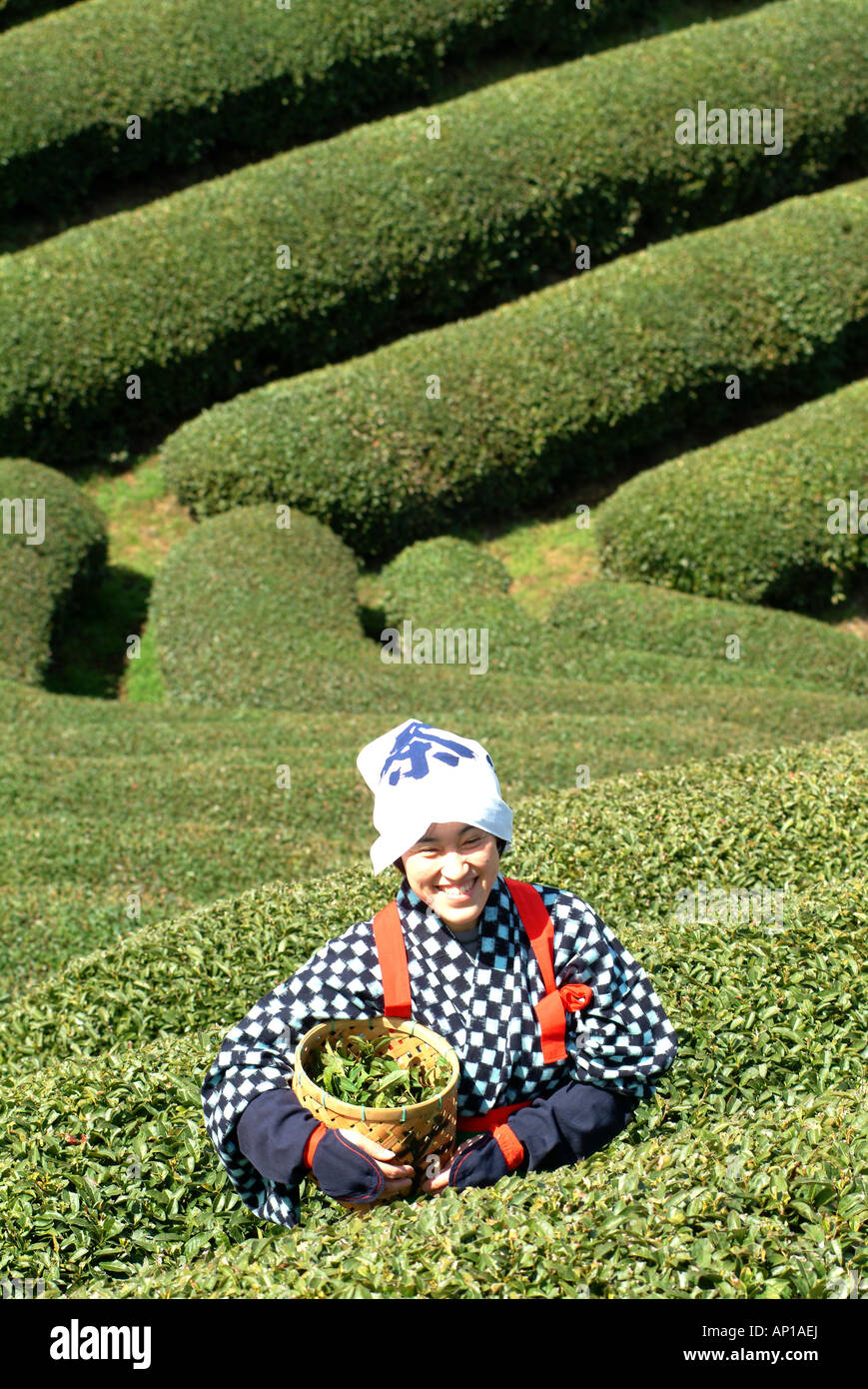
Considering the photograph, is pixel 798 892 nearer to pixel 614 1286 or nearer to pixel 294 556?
pixel 614 1286

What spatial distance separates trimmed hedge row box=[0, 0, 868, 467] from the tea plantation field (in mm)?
68

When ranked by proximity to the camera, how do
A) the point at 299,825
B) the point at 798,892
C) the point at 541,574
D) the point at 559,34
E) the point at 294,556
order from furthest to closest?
the point at 559,34 < the point at 541,574 < the point at 294,556 < the point at 299,825 < the point at 798,892

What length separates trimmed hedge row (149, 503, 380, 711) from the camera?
39.2 ft

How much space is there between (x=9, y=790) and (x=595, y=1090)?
266 inches

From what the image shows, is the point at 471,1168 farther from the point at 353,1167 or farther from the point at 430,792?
the point at 430,792

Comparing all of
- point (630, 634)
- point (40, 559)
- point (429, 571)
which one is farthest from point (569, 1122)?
point (40, 559)

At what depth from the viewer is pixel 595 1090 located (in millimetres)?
3223

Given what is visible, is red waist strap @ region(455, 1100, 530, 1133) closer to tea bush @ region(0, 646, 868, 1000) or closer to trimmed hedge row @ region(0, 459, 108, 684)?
tea bush @ region(0, 646, 868, 1000)

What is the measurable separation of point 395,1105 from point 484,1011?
0.36 meters

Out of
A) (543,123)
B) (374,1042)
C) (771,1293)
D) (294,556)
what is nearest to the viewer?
(771,1293)

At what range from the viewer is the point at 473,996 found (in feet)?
10.6

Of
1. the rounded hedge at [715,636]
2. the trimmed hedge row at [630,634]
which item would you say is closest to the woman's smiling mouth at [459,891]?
the trimmed hedge row at [630,634]

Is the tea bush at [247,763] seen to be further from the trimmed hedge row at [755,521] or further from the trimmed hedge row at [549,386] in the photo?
the trimmed hedge row at [549,386]

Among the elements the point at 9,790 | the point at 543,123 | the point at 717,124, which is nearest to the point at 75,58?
the point at 543,123
